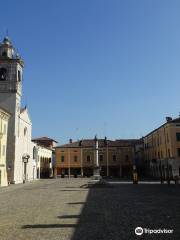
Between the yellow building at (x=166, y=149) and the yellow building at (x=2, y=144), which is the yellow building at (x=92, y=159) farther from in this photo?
the yellow building at (x=2, y=144)

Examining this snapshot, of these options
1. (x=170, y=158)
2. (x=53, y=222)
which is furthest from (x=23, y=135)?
(x=53, y=222)

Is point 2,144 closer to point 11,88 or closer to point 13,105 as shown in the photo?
point 13,105

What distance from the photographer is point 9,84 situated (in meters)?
55.2

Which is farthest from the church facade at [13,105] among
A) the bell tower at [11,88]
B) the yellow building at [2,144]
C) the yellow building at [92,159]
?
the yellow building at [92,159]

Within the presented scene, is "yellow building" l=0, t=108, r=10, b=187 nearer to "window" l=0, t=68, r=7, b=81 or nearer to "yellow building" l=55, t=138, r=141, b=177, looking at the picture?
"window" l=0, t=68, r=7, b=81

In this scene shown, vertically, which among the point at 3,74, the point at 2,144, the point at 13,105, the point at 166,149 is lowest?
the point at 166,149

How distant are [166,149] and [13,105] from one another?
86.0 feet

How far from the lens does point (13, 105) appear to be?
54.8 m

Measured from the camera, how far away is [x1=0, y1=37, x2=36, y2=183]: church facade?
53.0 metres

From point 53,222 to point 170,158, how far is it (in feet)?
144

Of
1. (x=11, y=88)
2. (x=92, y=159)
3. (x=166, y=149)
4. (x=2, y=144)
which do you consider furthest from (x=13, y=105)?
(x=92, y=159)

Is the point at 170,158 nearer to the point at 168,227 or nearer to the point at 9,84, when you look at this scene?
the point at 9,84

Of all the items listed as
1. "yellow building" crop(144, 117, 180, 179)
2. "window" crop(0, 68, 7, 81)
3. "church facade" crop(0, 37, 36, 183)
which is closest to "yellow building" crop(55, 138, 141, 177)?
"yellow building" crop(144, 117, 180, 179)

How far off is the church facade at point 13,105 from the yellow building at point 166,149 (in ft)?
76.0
